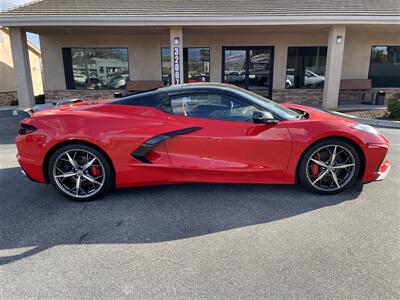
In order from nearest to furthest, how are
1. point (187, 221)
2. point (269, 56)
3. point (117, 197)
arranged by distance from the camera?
point (187, 221), point (117, 197), point (269, 56)

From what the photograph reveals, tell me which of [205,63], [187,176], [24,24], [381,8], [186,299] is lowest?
[186,299]

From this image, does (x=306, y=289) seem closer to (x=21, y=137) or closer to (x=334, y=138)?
(x=334, y=138)

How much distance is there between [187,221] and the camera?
9.61 ft

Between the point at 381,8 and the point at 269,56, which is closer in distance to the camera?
the point at 381,8

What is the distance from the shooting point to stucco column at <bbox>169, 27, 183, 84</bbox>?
986cm

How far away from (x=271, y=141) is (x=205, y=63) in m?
9.83

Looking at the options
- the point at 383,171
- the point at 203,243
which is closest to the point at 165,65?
the point at 383,171

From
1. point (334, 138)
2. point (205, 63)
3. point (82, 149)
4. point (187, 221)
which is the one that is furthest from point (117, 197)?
point (205, 63)

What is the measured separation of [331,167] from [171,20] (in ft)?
26.4

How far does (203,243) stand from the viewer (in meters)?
2.55

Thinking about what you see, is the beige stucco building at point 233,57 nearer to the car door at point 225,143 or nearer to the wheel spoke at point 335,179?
the wheel spoke at point 335,179

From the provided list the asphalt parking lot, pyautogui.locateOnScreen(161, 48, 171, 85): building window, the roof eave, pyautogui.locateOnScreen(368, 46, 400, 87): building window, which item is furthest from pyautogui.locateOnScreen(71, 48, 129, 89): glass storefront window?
pyautogui.locateOnScreen(368, 46, 400, 87): building window

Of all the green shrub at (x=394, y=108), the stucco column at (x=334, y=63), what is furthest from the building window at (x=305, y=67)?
the green shrub at (x=394, y=108)

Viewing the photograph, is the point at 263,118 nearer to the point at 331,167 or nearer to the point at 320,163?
the point at 320,163
